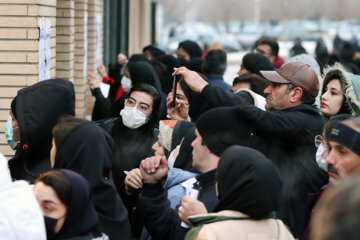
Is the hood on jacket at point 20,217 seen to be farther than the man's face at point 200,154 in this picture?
No

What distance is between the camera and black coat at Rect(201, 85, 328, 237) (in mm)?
4824

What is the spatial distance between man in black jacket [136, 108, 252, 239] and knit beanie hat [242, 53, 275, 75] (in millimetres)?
4650

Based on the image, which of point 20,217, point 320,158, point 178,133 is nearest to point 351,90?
point 320,158

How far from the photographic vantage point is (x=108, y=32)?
15406mm

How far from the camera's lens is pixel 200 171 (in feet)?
12.6

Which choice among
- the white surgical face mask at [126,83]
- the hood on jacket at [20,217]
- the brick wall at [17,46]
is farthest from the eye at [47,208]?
the white surgical face mask at [126,83]

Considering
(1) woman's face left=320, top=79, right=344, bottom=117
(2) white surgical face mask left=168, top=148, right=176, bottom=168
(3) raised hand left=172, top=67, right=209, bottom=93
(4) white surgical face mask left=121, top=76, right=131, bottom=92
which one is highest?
(3) raised hand left=172, top=67, right=209, bottom=93

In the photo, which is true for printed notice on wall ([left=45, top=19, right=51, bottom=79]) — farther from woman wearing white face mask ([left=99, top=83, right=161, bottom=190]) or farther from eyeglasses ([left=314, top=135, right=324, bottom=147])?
eyeglasses ([left=314, top=135, right=324, bottom=147])

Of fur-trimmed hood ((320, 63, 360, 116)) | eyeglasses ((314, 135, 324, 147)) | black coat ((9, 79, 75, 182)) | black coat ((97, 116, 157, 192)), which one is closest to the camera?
black coat ((9, 79, 75, 182))

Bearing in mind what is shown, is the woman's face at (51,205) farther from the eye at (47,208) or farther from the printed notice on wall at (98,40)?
the printed notice on wall at (98,40)

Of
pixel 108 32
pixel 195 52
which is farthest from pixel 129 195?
pixel 108 32

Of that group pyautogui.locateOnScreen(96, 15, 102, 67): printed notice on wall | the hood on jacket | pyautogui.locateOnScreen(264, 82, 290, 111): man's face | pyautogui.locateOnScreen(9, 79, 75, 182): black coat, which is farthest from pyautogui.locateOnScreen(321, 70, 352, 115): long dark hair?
pyautogui.locateOnScreen(96, 15, 102, 67): printed notice on wall

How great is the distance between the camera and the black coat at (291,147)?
4824mm

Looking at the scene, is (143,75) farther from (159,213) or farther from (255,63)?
(159,213)
